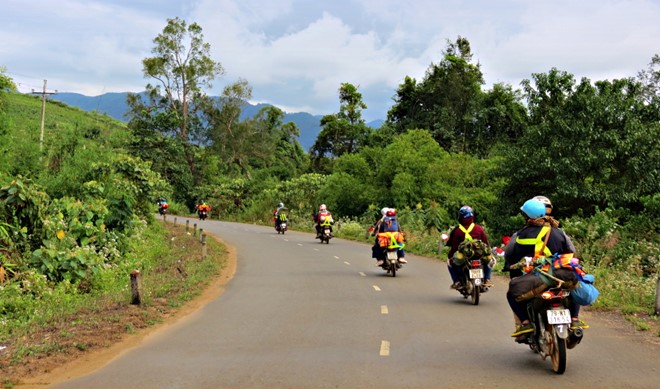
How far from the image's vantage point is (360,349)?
7.82 metres

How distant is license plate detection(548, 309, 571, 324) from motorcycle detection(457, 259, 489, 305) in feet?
16.4

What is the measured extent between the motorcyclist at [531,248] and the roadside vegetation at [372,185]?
3.81 meters

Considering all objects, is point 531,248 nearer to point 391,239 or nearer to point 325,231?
point 391,239

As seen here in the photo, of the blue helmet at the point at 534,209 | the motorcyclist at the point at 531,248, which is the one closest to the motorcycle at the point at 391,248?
the motorcyclist at the point at 531,248

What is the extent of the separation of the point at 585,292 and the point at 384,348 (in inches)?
104

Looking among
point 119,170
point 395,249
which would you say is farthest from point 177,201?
point 395,249

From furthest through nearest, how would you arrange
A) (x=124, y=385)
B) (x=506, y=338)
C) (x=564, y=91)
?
(x=564, y=91) → (x=506, y=338) → (x=124, y=385)

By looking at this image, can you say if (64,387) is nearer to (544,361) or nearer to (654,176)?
(544,361)

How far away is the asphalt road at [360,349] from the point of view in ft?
21.1

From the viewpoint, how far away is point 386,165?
129 feet

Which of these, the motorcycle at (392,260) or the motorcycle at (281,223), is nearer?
the motorcycle at (392,260)

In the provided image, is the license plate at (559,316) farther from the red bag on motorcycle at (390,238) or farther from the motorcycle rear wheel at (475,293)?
the red bag on motorcycle at (390,238)

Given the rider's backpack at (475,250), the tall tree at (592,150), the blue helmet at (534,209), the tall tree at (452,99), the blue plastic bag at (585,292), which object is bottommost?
the blue plastic bag at (585,292)

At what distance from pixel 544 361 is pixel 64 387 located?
5393mm
